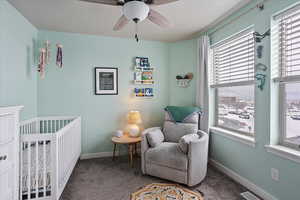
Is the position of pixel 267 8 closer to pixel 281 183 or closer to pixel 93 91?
pixel 281 183

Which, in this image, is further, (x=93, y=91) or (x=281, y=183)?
(x=93, y=91)

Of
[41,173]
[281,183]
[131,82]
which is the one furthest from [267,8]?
[41,173]

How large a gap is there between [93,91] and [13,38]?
1380 millimetres

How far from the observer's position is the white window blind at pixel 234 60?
2135mm

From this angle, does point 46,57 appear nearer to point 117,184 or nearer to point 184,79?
point 117,184

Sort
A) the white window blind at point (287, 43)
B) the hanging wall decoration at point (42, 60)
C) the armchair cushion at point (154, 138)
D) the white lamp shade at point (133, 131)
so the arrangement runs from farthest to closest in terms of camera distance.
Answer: the white lamp shade at point (133, 131) < the hanging wall decoration at point (42, 60) < the armchair cushion at point (154, 138) < the white window blind at point (287, 43)

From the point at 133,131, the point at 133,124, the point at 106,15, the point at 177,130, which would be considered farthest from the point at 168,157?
the point at 106,15

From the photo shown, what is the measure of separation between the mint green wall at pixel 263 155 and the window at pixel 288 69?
0.29 ft

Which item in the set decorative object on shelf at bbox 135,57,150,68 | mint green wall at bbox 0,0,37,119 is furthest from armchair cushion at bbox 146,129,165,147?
mint green wall at bbox 0,0,37,119

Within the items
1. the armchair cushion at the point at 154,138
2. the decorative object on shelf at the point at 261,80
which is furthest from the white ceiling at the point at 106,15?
the armchair cushion at the point at 154,138

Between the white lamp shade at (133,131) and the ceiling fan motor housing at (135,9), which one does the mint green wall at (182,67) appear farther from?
the ceiling fan motor housing at (135,9)

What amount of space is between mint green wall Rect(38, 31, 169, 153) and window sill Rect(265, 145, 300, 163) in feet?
6.81

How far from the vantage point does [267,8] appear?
1.83 metres

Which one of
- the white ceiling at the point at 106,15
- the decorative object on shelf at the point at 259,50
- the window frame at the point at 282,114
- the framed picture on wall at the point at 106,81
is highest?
the white ceiling at the point at 106,15
